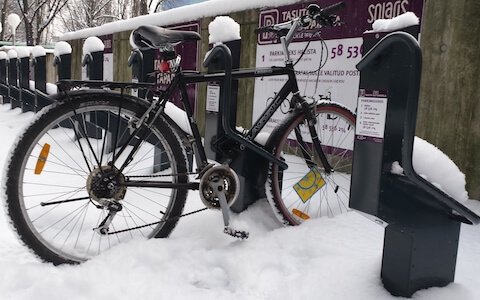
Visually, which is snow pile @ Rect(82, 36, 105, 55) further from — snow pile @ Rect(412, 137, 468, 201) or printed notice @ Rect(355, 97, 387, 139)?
snow pile @ Rect(412, 137, 468, 201)

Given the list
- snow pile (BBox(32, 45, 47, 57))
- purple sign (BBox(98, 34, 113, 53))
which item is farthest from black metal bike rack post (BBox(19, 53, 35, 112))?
purple sign (BBox(98, 34, 113, 53))

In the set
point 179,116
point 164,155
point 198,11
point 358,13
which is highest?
point 198,11

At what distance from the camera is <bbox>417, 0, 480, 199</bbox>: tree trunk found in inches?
130

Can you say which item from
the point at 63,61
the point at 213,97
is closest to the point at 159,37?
the point at 213,97

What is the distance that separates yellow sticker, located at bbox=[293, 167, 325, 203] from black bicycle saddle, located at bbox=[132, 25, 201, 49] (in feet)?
3.69

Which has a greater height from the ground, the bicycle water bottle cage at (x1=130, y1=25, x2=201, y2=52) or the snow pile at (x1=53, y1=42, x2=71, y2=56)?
the snow pile at (x1=53, y1=42, x2=71, y2=56)

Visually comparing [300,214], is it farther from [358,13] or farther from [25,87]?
[25,87]

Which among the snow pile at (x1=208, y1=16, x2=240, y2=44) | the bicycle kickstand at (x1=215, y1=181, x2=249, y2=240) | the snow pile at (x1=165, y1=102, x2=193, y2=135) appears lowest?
the bicycle kickstand at (x1=215, y1=181, x2=249, y2=240)

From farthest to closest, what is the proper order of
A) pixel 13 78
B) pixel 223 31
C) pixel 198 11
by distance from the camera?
pixel 13 78, pixel 198 11, pixel 223 31

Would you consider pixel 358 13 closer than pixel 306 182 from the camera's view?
No

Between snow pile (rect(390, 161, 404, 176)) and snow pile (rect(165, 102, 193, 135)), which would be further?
snow pile (rect(165, 102, 193, 135))

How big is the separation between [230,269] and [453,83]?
2345 millimetres

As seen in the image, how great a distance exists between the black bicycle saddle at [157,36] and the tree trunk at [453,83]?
6.79 feet

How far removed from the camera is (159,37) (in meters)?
2.36
